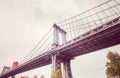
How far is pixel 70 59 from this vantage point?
31.7 m

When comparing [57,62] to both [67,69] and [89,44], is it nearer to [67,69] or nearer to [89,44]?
[67,69]

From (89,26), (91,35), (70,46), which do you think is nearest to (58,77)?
(70,46)

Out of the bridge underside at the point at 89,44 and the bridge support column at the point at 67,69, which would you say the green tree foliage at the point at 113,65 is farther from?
the bridge support column at the point at 67,69

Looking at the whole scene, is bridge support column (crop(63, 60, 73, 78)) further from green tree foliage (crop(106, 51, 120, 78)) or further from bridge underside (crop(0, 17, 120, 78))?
green tree foliage (crop(106, 51, 120, 78))

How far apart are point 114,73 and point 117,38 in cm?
739

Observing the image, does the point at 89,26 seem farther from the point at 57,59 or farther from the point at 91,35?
the point at 57,59

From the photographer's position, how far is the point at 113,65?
19.9 metres

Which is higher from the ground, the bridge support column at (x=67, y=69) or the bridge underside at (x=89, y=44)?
the bridge underside at (x=89, y=44)

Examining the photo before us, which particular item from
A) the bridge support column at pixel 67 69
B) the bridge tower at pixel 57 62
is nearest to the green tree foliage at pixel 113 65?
the bridge tower at pixel 57 62

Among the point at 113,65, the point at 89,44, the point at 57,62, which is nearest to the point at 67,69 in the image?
the point at 57,62

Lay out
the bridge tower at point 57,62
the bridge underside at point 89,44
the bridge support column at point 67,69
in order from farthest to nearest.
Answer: the bridge support column at point 67,69 < the bridge tower at point 57,62 < the bridge underside at point 89,44

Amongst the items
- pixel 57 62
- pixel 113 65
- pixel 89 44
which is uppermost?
pixel 89 44

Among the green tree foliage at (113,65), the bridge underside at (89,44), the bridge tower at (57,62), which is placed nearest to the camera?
the green tree foliage at (113,65)

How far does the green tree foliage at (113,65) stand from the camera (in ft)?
63.7
